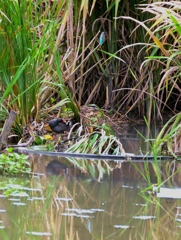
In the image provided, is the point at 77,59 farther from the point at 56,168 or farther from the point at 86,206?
the point at 86,206

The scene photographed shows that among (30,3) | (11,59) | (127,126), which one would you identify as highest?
(30,3)

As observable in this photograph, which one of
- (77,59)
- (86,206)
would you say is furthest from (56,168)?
(77,59)

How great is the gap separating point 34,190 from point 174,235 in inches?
37.4

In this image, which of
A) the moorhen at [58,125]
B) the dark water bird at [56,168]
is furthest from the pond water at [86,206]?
the moorhen at [58,125]

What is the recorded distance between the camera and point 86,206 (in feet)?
9.96

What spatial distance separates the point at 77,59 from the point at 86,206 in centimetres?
267

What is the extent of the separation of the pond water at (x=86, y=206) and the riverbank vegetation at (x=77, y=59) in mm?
417

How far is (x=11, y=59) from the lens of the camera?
4914mm

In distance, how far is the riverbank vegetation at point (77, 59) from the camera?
4586 millimetres

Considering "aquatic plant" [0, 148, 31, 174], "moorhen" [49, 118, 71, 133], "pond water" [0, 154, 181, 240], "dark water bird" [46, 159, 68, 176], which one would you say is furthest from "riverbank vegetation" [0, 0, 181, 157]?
"aquatic plant" [0, 148, 31, 174]

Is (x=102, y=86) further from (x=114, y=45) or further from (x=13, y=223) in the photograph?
(x=13, y=223)

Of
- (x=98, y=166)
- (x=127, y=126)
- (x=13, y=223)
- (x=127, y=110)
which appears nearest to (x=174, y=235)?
(x=13, y=223)

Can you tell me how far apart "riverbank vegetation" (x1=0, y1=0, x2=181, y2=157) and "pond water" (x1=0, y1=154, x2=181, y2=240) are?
417 mm

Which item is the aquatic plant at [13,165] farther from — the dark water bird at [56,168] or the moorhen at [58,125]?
the moorhen at [58,125]
